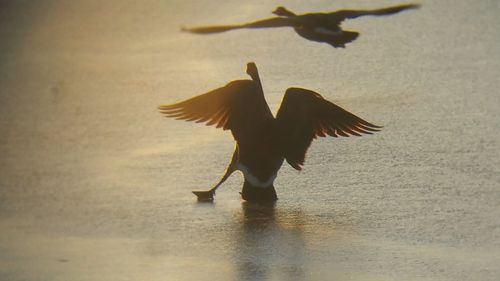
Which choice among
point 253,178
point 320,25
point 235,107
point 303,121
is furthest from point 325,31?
point 253,178

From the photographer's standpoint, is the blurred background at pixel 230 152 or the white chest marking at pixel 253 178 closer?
the blurred background at pixel 230 152

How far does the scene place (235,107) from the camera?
31.6 feet

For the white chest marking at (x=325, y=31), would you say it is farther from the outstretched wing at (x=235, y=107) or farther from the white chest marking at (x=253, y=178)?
the white chest marking at (x=253, y=178)

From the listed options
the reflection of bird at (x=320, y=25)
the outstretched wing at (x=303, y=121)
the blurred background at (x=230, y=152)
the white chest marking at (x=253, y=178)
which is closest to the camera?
the blurred background at (x=230, y=152)

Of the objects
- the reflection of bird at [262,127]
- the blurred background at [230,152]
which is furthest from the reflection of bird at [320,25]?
the blurred background at [230,152]

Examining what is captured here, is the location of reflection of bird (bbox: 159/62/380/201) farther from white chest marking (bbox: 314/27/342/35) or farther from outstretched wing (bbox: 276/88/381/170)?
white chest marking (bbox: 314/27/342/35)

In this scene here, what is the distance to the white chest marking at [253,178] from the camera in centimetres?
938

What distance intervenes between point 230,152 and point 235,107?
83 centimetres

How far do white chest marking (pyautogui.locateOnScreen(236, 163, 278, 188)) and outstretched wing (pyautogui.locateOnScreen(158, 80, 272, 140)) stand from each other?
0.24m

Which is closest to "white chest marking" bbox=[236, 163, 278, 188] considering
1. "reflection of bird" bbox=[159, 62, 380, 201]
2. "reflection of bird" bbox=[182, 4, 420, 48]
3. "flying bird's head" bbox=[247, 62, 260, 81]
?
"reflection of bird" bbox=[159, 62, 380, 201]

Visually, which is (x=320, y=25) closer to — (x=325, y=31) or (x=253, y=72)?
(x=325, y=31)

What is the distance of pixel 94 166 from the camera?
1015cm

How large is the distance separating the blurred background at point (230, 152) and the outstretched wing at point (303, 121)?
10.0 inches

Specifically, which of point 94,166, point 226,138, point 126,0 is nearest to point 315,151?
point 226,138
